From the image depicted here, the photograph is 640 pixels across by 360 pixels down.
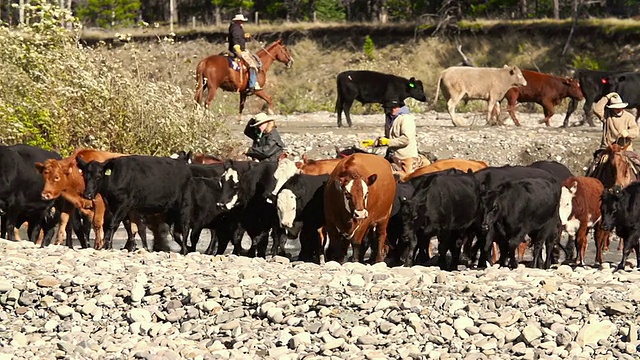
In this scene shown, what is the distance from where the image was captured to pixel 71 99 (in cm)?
2342

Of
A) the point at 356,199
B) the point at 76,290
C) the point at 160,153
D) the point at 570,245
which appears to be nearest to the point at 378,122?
the point at 160,153

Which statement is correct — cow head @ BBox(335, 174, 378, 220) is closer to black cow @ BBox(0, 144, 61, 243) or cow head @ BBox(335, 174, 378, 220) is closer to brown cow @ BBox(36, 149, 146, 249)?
brown cow @ BBox(36, 149, 146, 249)

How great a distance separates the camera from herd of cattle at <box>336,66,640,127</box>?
1276 inches

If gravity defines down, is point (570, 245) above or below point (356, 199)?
below

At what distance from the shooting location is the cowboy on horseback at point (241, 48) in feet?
99.4

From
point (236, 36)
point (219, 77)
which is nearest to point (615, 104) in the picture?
point (219, 77)

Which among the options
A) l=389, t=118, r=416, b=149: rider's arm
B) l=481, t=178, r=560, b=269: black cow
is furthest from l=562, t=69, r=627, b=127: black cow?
l=481, t=178, r=560, b=269: black cow

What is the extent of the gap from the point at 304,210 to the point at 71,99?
27.2 ft

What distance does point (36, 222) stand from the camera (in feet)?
59.7

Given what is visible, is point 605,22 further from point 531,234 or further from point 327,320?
point 327,320

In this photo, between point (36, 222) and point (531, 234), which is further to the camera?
point (36, 222)

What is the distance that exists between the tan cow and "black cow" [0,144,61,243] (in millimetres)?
15798

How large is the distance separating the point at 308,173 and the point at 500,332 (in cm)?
691

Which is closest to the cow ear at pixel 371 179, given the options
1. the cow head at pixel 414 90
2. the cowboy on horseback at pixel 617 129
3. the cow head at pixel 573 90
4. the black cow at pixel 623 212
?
the black cow at pixel 623 212
